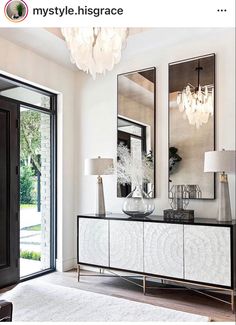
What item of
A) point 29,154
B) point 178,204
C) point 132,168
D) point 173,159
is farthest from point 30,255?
point 173,159

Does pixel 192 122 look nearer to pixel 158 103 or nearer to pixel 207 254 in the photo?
pixel 158 103

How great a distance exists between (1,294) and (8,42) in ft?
8.04

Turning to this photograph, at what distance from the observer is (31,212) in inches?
153

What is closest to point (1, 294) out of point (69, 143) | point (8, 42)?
point (69, 143)

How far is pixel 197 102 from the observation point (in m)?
3.48

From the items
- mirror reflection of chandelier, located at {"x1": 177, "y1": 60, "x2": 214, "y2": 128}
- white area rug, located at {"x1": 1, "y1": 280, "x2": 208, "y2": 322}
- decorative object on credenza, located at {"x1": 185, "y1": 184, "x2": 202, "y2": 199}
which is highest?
mirror reflection of chandelier, located at {"x1": 177, "y1": 60, "x2": 214, "y2": 128}

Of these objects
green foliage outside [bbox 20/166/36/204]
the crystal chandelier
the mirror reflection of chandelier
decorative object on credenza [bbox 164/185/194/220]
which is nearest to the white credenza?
decorative object on credenza [bbox 164/185/194/220]

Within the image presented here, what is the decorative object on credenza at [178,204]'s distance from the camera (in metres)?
3.16

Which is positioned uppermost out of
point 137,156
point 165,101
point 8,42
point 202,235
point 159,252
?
point 8,42

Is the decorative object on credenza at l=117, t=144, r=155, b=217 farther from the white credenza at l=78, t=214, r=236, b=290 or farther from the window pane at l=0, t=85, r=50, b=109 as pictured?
the window pane at l=0, t=85, r=50, b=109

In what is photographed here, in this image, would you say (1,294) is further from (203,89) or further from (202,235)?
(203,89)

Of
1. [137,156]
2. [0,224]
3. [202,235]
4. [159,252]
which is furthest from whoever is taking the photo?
[137,156]

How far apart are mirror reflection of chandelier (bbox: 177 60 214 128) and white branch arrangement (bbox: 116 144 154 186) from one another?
0.63 metres

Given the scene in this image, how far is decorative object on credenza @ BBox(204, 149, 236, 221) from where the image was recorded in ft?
9.16
